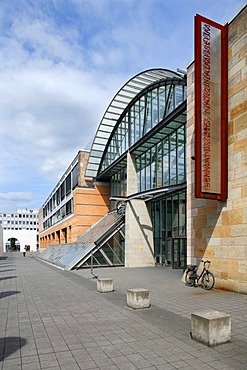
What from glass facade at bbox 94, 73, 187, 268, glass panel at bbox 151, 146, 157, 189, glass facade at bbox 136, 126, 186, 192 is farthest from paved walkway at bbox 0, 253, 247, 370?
glass panel at bbox 151, 146, 157, 189

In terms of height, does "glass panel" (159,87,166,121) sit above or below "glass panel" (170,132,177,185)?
above

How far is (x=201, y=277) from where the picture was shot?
1296 centimetres

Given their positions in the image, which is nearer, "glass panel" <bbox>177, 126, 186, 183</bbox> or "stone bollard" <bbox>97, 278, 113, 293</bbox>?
"stone bollard" <bbox>97, 278, 113, 293</bbox>

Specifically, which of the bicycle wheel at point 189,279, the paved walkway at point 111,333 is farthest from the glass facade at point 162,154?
the paved walkway at point 111,333

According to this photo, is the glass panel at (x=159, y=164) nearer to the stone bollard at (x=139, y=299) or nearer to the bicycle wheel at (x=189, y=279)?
the bicycle wheel at (x=189, y=279)

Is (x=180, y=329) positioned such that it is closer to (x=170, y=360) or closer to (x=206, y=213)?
(x=170, y=360)

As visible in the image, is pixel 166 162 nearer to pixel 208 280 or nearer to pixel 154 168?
pixel 154 168

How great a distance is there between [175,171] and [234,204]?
10.2 metres

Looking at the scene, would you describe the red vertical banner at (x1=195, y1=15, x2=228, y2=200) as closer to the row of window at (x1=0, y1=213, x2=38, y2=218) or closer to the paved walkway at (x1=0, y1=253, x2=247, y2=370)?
the paved walkway at (x1=0, y1=253, x2=247, y2=370)

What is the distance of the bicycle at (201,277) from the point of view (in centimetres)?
1239

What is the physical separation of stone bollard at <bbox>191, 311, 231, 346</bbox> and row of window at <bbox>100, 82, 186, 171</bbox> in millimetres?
17538

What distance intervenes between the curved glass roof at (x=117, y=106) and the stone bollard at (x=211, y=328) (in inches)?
764

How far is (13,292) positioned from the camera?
12453mm

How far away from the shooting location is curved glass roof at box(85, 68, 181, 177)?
2731 centimetres
